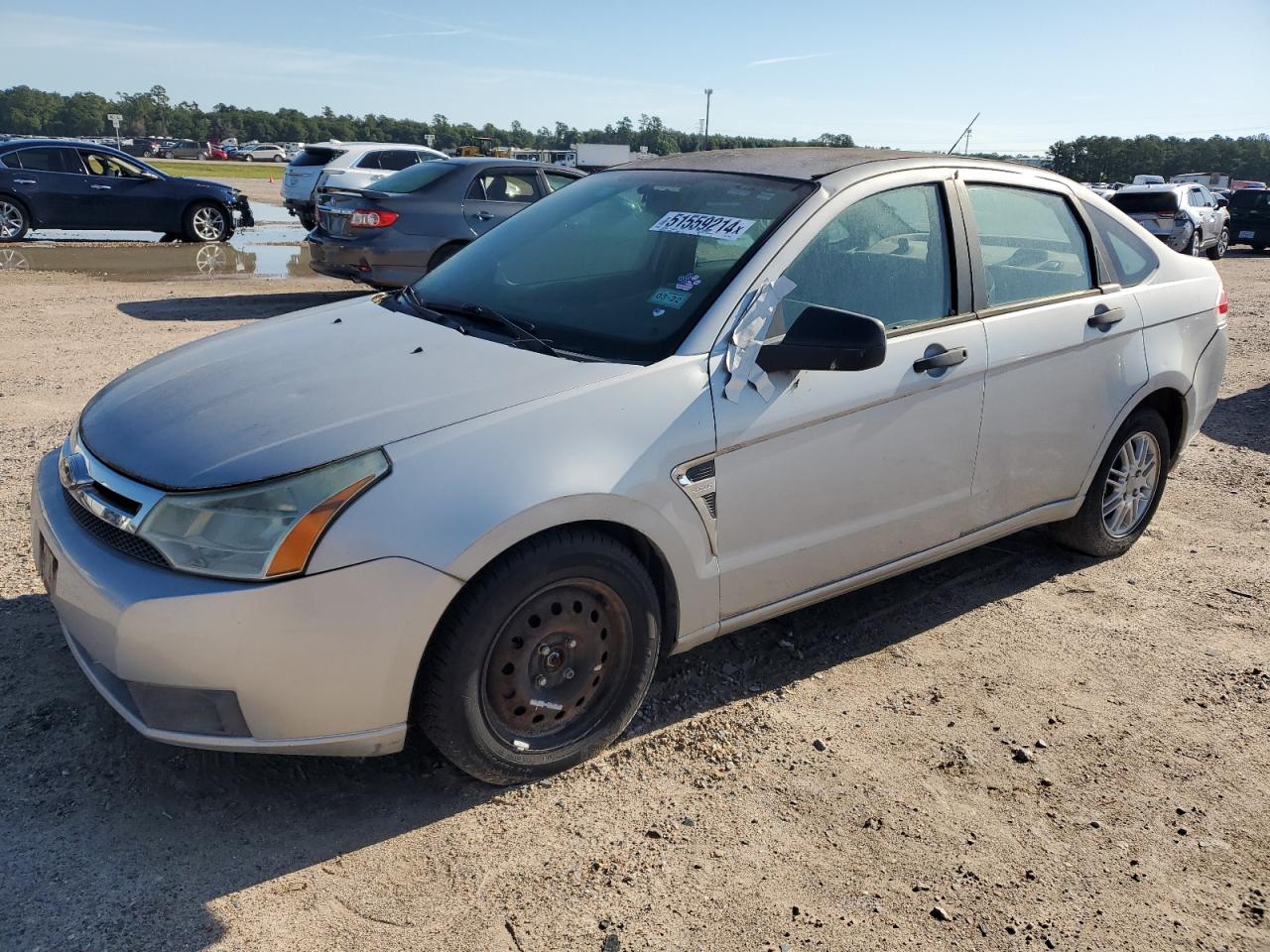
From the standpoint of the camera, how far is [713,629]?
335 centimetres

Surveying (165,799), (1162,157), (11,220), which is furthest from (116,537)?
(1162,157)

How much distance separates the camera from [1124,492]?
4.75 m

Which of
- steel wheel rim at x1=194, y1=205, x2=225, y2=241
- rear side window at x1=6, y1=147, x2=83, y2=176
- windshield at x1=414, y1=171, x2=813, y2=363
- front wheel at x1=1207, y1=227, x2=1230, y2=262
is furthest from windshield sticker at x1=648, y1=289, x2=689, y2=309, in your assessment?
front wheel at x1=1207, y1=227, x2=1230, y2=262

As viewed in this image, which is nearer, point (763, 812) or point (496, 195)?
point (763, 812)

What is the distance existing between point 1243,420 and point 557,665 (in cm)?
656

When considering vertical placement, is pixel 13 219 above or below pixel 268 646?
above

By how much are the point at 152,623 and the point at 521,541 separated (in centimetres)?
91

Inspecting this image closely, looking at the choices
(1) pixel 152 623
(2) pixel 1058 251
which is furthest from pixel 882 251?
(1) pixel 152 623

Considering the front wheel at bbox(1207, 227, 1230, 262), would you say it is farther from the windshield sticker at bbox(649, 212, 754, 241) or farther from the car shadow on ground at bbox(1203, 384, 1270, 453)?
the windshield sticker at bbox(649, 212, 754, 241)

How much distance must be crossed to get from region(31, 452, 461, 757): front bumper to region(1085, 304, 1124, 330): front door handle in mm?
2922

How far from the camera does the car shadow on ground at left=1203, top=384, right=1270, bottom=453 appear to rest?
280 inches

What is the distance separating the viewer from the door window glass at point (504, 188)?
11031 millimetres

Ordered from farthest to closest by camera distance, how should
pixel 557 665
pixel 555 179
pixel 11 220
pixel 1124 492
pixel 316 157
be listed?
1. pixel 316 157
2. pixel 11 220
3. pixel 555 179
4. pixel 1124 492
5. pixel 557 665

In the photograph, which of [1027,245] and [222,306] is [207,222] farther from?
[1027,245]
